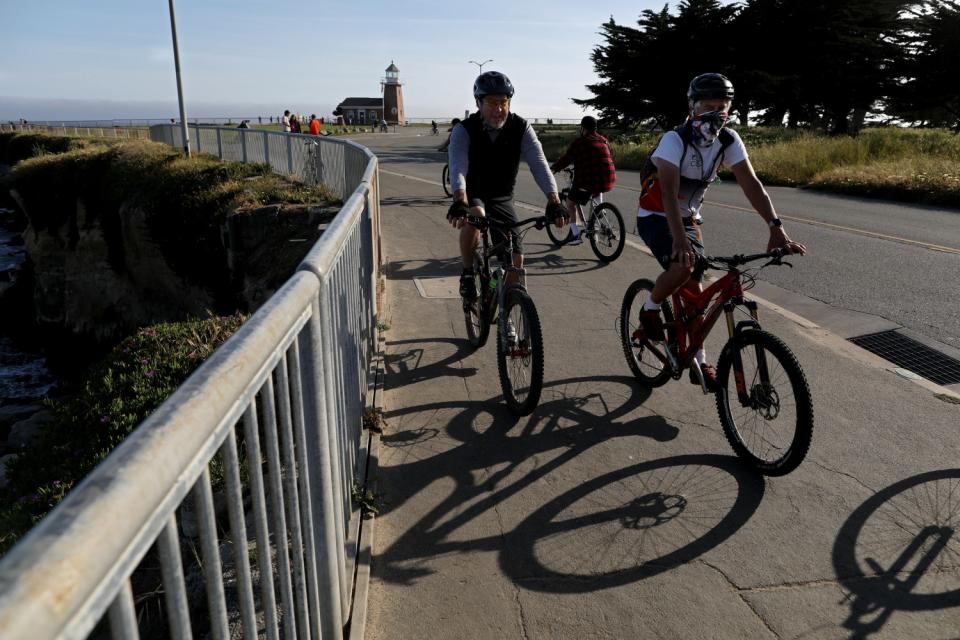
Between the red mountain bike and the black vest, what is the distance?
1.75 m

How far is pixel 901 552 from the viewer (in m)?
3.53

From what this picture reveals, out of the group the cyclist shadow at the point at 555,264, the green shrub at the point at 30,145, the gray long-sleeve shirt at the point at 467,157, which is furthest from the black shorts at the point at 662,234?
the green shrub at the point at 30,145

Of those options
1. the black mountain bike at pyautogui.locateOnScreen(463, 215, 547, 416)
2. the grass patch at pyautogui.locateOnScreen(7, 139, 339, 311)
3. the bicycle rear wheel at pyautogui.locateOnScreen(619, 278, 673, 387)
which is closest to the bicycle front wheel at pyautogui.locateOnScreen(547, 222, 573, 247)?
the grass patch at pyautogui.locateOnScreen(7, 139, 339, 311)

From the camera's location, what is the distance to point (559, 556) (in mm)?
3535

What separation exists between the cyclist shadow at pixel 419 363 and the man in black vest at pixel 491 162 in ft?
1.93

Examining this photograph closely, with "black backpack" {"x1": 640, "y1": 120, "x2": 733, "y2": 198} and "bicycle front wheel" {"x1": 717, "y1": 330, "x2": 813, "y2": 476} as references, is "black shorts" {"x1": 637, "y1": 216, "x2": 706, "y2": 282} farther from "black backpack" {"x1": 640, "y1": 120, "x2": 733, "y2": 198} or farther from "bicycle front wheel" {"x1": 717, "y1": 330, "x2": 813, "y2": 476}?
"bicycle front wheel" {"x1": 717, "y1": 330, "x2": 813, "y2": 476}

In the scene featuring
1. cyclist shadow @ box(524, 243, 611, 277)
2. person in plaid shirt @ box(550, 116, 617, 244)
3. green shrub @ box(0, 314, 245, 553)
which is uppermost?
person in plaid shirt @ box(550, 116, 617, 244)

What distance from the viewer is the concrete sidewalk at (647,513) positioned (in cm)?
314

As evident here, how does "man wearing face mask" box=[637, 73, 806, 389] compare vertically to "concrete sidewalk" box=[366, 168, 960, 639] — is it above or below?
above

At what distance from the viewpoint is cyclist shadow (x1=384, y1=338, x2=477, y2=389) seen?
5.91 meters

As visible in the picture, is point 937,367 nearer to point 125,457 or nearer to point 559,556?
point 559,556

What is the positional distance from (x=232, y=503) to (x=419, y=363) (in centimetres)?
467

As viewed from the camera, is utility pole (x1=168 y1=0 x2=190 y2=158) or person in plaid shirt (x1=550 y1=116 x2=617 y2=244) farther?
utility pole (x1=168 y1=0 x2=190 y2=158)

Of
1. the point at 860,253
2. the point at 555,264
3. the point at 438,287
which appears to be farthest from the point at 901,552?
the point at 860,253
